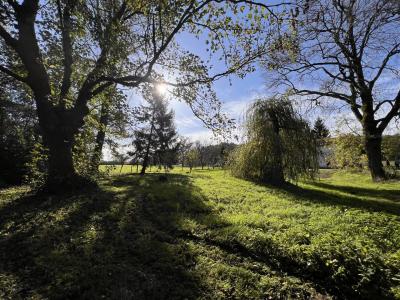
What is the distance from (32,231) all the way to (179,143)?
1061 inches

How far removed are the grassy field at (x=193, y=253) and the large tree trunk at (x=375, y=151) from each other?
41.0 feet

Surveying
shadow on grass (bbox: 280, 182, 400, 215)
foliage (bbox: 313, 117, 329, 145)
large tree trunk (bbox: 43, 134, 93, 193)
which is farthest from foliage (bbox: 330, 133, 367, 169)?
large tree trunk (bbox: 43, 134, 93, 193)

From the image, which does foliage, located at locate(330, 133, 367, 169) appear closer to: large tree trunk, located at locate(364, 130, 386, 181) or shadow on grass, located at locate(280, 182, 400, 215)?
large tree trunk, located at locate(364, 130, 386, 181)

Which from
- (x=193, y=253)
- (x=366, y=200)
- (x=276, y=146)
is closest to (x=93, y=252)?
(x=193, y=253)

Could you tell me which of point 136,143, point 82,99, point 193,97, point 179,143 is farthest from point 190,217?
point 179,143

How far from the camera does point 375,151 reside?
1802 centimetres

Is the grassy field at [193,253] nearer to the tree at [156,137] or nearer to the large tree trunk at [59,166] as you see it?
the large tree trunk at [59,166]

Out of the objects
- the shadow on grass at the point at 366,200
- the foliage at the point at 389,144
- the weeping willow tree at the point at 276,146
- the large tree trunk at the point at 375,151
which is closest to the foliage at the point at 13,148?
the weeping willow tree at the point at 276,146

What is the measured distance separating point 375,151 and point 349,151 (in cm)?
726

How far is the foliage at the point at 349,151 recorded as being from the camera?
80.5ft

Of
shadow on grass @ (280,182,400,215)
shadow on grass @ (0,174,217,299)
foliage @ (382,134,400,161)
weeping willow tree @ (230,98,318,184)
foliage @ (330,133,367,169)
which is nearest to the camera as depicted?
shadow on grass @ (0,174,217,299)

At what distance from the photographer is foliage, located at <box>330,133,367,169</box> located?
24.5m

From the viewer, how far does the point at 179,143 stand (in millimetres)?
32625

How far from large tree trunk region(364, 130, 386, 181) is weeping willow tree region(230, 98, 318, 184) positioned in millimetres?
5495
